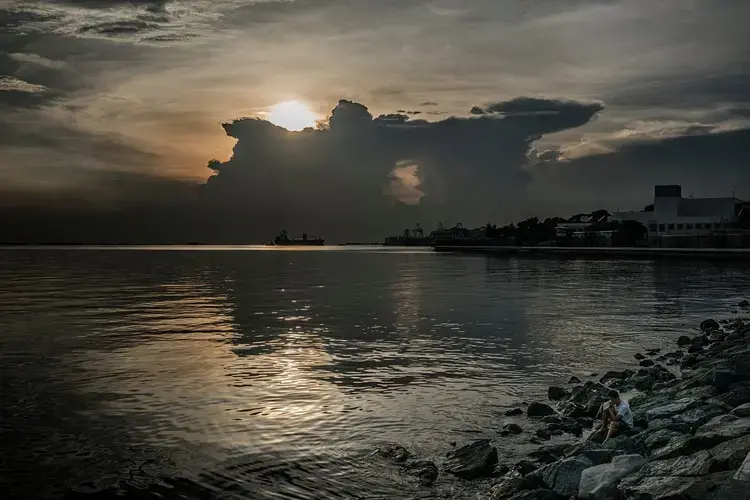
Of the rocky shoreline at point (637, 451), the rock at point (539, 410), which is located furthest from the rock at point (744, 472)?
the rock at point (539, 410)

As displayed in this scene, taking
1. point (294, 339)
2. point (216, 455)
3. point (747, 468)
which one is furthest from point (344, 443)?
point (294, 339)

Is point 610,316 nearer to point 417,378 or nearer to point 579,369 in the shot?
point 579,369

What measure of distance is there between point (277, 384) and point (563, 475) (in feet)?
38.5

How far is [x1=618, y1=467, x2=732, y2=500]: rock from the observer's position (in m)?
8.88

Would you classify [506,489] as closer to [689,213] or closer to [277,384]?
[277,384]

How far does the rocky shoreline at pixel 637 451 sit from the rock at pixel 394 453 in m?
0.02

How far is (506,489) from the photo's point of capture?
11.2m

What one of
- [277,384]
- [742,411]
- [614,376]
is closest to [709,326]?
[614,376]

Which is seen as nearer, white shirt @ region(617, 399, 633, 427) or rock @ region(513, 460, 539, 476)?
rock @ region(513, 460, 539, 476)

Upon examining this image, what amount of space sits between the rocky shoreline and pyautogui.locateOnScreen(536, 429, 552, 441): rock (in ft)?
0.08

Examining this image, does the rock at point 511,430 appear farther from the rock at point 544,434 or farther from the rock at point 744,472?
the rock at point 744,472

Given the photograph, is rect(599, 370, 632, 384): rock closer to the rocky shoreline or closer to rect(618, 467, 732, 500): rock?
the rocky shoreline

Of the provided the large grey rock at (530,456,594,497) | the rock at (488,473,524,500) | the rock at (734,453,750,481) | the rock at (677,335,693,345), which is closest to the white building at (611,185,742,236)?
the rock at (677,335,693,345)

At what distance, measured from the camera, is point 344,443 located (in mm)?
14781
